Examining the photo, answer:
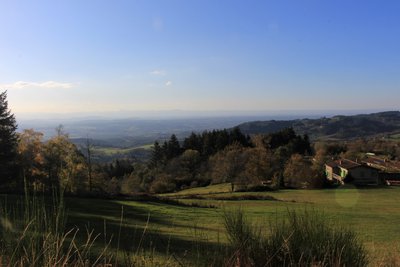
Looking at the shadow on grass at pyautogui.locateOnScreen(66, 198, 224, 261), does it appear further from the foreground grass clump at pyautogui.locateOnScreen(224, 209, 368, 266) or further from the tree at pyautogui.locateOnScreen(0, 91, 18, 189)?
the tree at pyautogui.locateOnScreen(0, 91, 18, 189)

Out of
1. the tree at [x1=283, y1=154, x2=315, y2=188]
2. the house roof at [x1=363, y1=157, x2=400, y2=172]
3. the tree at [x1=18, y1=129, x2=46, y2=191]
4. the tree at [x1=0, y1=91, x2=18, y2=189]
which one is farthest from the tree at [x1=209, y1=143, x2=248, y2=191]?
the tree at [x1=0, y1=91, x2=18, y2=189]

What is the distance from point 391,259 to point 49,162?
4363 cm

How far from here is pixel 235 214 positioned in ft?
16.6

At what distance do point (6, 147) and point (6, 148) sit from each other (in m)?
0.12

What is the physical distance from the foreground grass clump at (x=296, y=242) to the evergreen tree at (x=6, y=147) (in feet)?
111

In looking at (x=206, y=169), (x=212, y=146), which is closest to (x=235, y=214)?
(x=206, y=169)

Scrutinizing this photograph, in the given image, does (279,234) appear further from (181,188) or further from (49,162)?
(181,188)

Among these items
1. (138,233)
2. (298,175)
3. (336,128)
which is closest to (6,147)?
(138,233)

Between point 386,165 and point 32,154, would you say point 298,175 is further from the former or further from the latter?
point 32,154

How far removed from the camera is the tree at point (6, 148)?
3419 cm

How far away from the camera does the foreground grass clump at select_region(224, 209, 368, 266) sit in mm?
4461

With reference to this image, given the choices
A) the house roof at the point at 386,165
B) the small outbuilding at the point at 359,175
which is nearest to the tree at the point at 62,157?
the small outbuilding at the point at 359,175

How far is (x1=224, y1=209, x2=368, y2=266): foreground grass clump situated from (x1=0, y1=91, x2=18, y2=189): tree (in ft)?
107

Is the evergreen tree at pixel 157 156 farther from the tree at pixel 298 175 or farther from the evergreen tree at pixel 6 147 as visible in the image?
the evergreen tree at pixel 6 147
